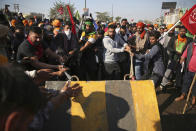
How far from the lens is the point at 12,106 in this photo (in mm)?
662

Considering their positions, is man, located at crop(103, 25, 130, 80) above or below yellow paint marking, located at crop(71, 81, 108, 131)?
above

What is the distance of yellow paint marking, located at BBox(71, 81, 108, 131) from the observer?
74.7 inches

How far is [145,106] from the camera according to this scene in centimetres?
199

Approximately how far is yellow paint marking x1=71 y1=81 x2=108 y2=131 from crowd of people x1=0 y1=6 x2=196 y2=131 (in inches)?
17.8

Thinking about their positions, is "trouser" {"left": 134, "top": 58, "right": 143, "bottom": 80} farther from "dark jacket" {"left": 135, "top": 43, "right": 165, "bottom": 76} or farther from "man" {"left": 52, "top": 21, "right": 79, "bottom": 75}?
"man" {"left": 52, "top": 21, "right": 79, "bottom": 75}

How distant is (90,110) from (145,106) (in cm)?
73

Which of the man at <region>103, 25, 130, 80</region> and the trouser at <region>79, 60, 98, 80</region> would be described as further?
the trouser at <region>79, 60, 98, 80</region>

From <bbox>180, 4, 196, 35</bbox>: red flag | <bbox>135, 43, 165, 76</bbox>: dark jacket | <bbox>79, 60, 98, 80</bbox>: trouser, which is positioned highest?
<bbox>180, 4, 196, 35</bbox>: red flag

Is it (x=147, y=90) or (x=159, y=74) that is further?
(x=159, y=74)

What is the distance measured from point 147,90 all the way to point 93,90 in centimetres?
76

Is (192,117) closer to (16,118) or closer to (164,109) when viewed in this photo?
(164,109)

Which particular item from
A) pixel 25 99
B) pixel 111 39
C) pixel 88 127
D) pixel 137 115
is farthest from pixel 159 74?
pixel 25 99

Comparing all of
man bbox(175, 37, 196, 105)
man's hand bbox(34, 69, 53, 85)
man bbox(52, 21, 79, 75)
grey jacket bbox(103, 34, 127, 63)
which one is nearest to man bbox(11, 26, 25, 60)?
man bbox(52, 21, 79, 75)

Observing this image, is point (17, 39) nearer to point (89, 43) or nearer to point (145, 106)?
point (89, 43)
